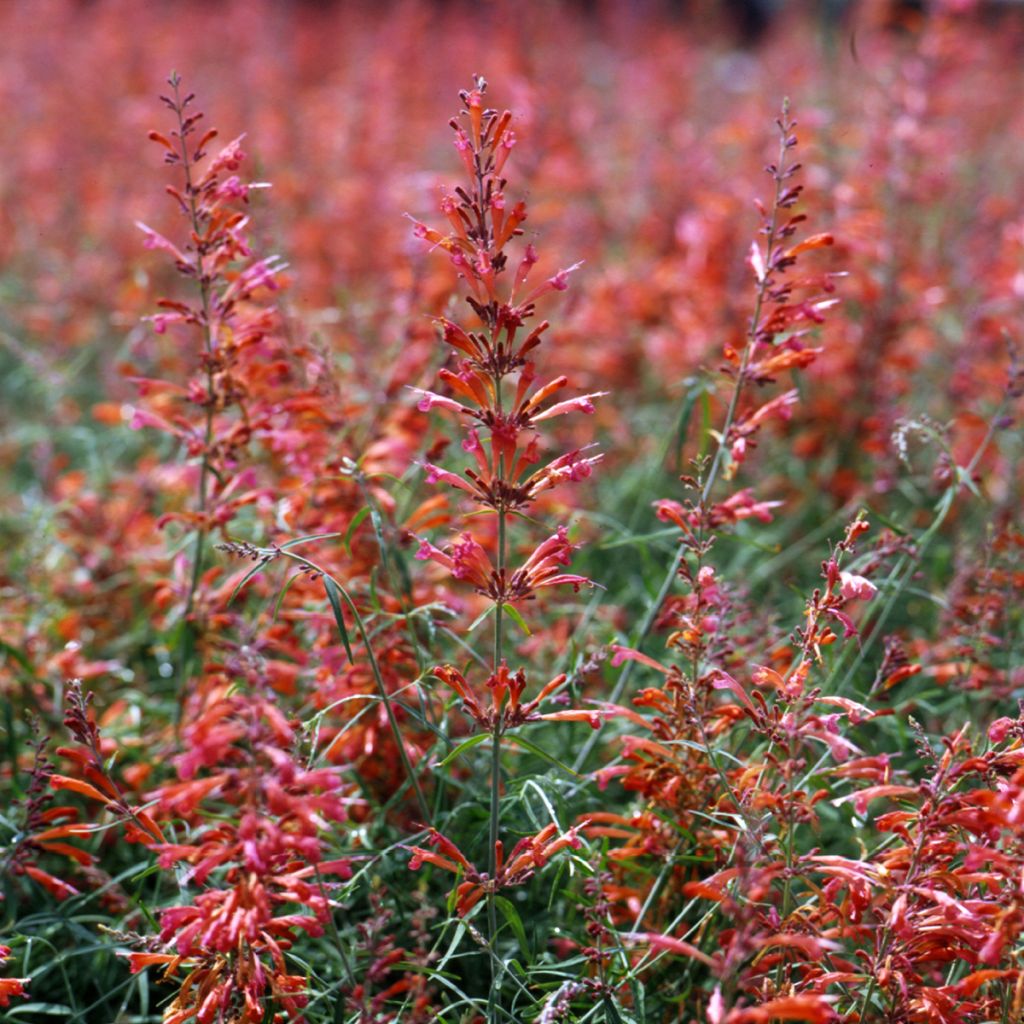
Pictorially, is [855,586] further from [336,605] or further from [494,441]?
[336,605]

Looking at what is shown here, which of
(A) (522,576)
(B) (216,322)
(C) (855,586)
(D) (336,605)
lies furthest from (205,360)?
(C) (855,586)

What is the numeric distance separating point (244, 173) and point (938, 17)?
127 inches

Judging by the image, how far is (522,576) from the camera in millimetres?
1984

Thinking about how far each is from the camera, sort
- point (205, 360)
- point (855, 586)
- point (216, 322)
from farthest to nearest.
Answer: point (216, 322), point (205, 360), point (855, 586)

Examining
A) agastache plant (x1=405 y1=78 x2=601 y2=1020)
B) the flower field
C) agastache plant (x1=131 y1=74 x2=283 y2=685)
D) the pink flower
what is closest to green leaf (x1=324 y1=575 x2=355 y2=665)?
the flower field

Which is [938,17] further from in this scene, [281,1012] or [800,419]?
[281,1012]

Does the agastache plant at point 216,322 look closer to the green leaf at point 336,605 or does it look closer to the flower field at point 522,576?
the flower field at point 522,576

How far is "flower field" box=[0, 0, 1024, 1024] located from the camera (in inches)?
74.9

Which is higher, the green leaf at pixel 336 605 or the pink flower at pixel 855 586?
the pink flower at pixel 855 586

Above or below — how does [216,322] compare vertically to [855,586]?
above

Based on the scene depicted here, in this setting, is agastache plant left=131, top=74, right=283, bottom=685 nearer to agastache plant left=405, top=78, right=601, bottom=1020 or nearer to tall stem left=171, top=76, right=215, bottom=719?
tall stem left=171, top=76, right=215, bottom=719

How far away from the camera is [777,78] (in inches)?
282

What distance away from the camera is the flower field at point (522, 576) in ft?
6.24

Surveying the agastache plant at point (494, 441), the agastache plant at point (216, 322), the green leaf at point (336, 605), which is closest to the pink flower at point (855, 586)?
the agastache plant at point (494, 441)
